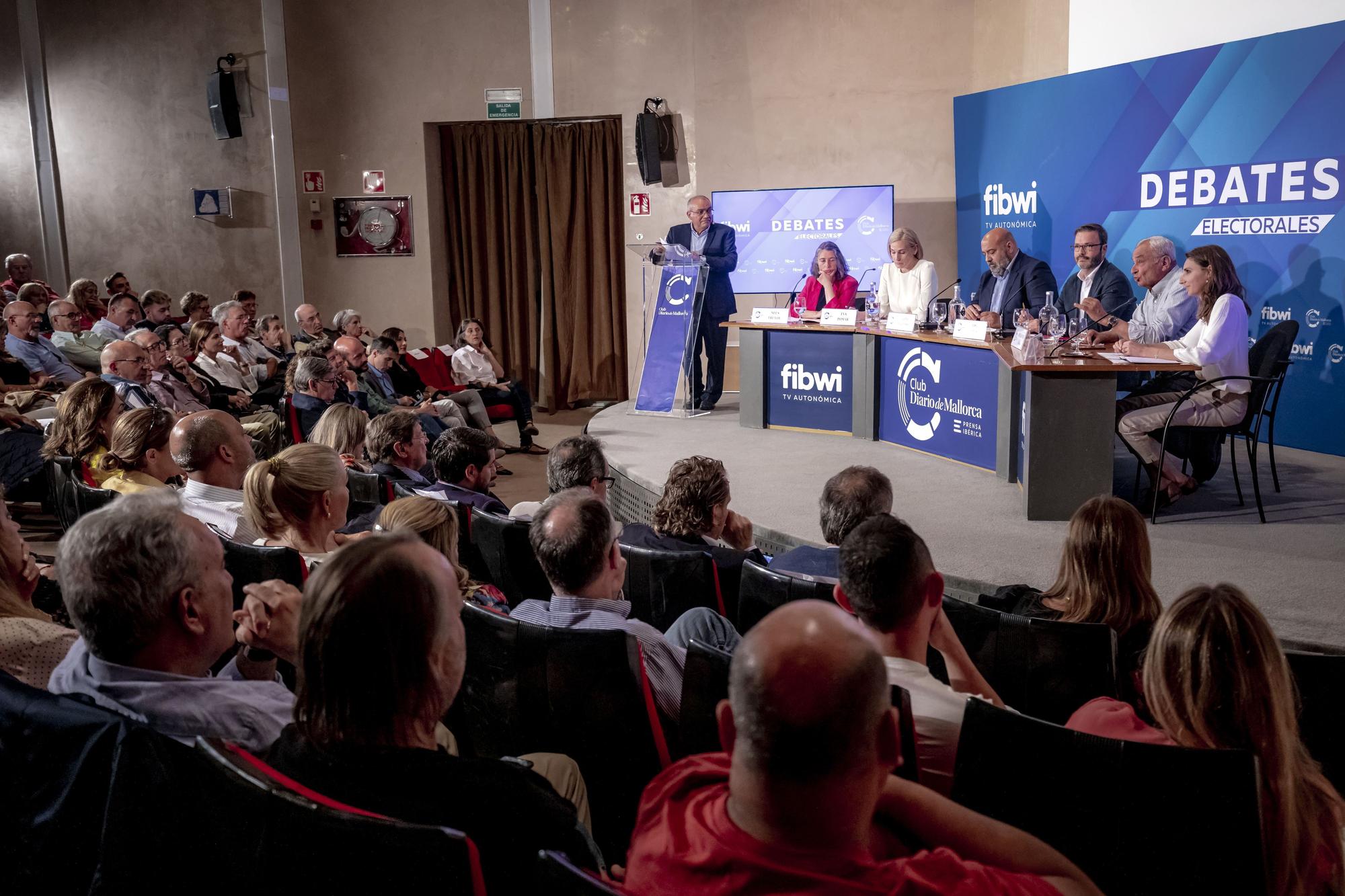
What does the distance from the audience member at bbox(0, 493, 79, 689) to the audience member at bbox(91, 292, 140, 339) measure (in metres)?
5.85

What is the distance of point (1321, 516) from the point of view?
4.68 m

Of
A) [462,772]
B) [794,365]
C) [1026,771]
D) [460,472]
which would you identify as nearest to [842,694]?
[462,772]

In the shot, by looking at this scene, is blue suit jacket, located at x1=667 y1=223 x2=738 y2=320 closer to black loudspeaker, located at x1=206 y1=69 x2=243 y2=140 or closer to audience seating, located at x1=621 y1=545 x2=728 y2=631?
black loudspeaker, located at x1=206 y1=69 x2=243 y2=140

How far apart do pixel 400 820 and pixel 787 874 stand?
50cm

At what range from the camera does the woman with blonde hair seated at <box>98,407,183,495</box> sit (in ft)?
12.0

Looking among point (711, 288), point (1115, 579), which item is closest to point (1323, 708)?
point (1115, 579)

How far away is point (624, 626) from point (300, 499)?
1.12 metres

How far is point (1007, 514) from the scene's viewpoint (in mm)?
4867

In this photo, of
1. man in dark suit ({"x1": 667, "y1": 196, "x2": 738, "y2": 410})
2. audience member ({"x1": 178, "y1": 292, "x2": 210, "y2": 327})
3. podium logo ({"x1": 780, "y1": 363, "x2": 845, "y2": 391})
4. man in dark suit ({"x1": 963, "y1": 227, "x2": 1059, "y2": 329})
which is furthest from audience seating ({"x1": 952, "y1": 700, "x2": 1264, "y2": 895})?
audience member ({"x1": 178, "y1": 292, "x2": 210, "y2": 327})

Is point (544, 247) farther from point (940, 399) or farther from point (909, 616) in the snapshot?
point (909, 616)

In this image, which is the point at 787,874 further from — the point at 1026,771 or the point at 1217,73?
the point at 1217,73

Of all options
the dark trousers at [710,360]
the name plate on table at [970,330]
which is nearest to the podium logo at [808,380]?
the dark trousers at [710,360]

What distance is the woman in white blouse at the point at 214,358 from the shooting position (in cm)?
706

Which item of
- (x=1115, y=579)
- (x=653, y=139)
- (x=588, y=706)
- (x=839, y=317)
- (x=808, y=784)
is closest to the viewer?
(x=808, y=784)
